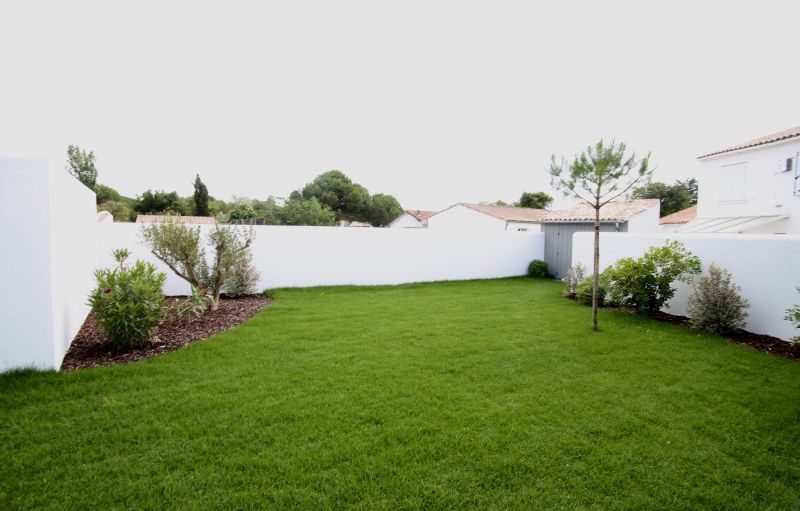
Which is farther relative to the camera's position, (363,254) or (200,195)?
(200,195)

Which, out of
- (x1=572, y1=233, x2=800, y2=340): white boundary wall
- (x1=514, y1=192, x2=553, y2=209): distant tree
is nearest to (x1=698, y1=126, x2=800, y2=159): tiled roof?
(x1=572, y1=233, x2=800, y2=340): white boundary wall

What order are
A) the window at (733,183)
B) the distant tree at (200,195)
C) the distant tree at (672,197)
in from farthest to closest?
the distant tree at (200,195)
the distant tree at (672,197)
the window at (733,183)

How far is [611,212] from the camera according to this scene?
20109 mm

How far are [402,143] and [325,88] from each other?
18963 mm

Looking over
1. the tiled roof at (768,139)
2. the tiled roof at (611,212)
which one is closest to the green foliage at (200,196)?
the tiled roof at (611,212)

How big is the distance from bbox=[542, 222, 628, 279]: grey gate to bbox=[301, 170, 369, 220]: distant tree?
1299 inches

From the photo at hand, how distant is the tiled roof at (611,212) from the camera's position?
1828 cm

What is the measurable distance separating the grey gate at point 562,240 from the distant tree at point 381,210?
34.6 m

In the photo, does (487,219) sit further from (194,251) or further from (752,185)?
(194,251)

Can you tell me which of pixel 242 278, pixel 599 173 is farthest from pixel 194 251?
pixel 599 173

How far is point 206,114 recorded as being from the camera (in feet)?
57.5

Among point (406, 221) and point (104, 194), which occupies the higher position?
point (104, 194)

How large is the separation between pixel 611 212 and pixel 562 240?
4312 mm

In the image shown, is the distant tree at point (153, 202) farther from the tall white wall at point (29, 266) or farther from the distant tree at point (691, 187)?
the distant tree at point (691, 187)
